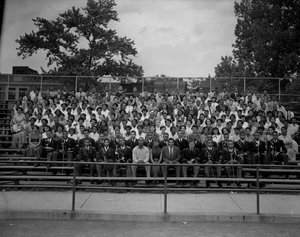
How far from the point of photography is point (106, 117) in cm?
1484

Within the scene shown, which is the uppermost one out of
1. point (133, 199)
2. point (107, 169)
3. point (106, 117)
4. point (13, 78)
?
point (13, 78)

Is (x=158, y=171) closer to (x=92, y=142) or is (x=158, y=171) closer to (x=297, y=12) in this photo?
(x=92, y=142)

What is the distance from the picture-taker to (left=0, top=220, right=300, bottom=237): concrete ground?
6.24m

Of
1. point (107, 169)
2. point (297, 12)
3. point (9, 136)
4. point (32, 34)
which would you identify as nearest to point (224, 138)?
point (107, 169)

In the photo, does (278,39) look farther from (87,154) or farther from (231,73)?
(87,154)

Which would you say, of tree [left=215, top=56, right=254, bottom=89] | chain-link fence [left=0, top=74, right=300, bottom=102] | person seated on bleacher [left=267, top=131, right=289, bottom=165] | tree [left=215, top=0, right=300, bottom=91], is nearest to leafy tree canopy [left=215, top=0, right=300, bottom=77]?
tree [left=215, top=0, right=300, bottom=91]

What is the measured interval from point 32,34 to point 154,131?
24.2m

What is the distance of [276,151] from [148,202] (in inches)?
225

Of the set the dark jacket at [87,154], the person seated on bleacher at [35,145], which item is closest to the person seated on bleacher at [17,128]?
the person seated on bleacher at [35,145]

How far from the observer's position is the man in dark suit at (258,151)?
11209 millimetres

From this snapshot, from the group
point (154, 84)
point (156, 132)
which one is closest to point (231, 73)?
point (154, 84)

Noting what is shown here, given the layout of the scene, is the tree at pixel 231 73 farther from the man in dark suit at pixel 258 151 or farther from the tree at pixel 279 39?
the man in dark suit at pixel 258 151

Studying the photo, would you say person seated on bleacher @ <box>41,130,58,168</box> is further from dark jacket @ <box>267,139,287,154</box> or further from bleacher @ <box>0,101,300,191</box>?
dark jacket @ <box>267,139,287,154</box>

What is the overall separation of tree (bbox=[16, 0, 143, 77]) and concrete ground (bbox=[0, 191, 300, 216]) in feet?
74.5
